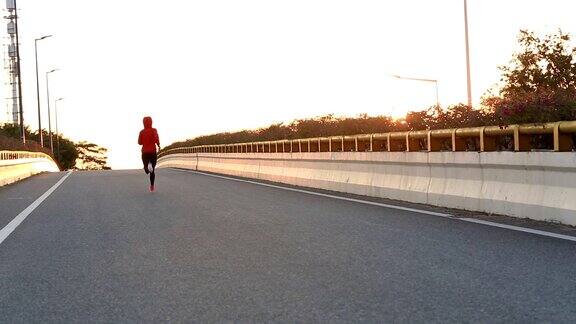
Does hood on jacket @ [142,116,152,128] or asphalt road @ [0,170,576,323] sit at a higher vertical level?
hood on jacket @ [142,116,152,128]

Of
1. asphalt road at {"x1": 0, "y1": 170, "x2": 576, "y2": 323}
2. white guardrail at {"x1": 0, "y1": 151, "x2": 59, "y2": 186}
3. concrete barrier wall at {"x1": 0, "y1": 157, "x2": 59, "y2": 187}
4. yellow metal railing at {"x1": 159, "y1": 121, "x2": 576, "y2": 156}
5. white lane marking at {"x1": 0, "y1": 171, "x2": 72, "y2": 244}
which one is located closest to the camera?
asphalt road at {"x1": 0, "y1": 170, "x2": 576, "y2": 323}

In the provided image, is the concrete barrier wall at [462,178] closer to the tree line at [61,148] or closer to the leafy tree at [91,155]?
the tree line at [61,148]

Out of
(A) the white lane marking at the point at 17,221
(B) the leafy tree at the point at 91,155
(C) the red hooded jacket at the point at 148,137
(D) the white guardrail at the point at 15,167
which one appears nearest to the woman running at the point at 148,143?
(C) the red hooded jacket at the point at 148,137

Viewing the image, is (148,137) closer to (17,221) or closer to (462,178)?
(17,221)

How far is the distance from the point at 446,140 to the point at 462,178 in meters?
2.86

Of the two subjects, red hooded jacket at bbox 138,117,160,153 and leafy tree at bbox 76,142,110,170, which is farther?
leafy tree at bbox 76,142,110,170

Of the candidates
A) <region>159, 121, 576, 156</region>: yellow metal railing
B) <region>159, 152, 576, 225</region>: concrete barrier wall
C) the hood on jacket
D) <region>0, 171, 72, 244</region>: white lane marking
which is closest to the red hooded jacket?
the hood on jacket

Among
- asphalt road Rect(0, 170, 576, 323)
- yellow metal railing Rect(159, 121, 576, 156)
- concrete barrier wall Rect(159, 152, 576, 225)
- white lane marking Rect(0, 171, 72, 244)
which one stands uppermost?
yellow metal railing Rect(159, 121, 576, 156)

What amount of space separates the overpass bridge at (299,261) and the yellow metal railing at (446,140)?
254 mm

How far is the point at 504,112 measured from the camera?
13180 millimetres

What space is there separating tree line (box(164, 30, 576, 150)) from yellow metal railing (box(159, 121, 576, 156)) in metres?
0.72

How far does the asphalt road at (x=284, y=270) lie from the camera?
18.4 feet

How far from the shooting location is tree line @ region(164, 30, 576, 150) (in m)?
12.7

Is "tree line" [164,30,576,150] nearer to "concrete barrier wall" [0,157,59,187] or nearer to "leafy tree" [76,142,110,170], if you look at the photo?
"concrete barrier wall" [0,157,59,187]
